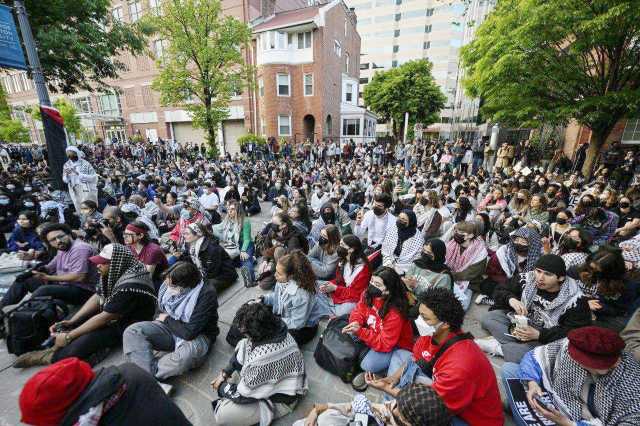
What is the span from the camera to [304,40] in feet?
72.4

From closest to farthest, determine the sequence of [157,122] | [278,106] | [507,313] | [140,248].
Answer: [507,313]
[140,248]
[278,106]
[157,122]

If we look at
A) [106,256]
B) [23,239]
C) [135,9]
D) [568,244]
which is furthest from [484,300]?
[135,9]

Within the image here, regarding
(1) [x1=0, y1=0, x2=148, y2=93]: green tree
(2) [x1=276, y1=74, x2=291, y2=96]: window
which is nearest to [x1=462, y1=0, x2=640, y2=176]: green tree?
(1) [x1=0, y1=0, x2=148, y2=93]: green tree

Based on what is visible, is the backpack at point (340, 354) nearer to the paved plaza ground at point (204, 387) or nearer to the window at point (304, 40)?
the paved plaza ground at point (204, 387)

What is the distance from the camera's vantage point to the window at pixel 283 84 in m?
22.6

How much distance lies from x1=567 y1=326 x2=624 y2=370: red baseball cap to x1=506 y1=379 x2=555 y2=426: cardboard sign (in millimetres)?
558

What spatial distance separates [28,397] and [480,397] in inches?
103

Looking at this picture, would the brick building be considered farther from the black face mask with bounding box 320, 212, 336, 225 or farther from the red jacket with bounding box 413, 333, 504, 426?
the red jacket with bounding box 413, 333, 504, 426

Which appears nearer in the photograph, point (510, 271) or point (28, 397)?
point (28, 397)

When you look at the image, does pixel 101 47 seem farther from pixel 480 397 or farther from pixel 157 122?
pixel 157 122

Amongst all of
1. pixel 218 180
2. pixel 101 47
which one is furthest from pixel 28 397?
pixel 101 47

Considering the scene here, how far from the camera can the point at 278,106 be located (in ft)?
74.3

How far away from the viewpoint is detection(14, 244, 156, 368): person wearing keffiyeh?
293 cm

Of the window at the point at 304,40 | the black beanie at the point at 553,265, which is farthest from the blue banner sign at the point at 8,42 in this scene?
the window at the point at 304,40
